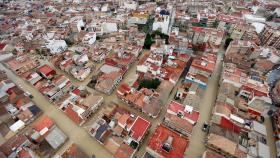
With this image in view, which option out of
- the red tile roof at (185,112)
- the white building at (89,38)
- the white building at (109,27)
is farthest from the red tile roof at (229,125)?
the white building at (109,27)

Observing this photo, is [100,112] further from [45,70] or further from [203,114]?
[203,114]

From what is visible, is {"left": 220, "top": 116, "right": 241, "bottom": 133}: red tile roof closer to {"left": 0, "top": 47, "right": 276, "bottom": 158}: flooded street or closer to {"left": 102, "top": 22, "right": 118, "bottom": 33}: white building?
{"left": 0, "top": 47, "right": 276, "bottom": 158}: flooded street

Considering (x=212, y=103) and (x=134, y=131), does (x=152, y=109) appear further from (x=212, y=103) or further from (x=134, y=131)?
(x=212, y=103)

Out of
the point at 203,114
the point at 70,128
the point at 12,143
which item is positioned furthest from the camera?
the point at 203,114

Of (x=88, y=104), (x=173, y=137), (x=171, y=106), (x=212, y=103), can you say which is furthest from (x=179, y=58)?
(x=88, y=104)

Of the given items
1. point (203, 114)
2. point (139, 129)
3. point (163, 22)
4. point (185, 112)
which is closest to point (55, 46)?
point (163, 22)

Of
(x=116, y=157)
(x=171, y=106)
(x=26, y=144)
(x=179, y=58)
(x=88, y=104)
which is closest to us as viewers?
(x=116, y=157)
